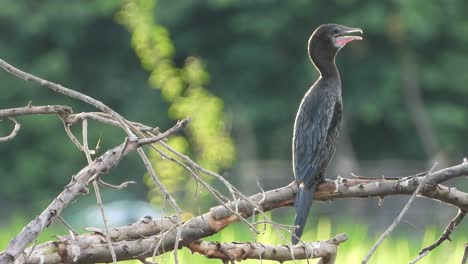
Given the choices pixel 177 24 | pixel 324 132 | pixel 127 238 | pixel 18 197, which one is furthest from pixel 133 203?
pixel 127 238

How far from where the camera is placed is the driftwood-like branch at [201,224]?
3266 mm

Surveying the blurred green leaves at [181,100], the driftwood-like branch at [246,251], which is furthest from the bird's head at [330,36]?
the blurred green leaves at [181,100]

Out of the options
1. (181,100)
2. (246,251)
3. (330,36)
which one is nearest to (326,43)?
(330,36)

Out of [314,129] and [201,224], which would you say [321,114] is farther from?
[201,224]

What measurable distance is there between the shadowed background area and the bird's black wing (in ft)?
51.4

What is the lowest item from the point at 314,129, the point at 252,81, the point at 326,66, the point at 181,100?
the point at 314,129

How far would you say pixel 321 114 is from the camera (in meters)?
5.37

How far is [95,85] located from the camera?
25.5 metres

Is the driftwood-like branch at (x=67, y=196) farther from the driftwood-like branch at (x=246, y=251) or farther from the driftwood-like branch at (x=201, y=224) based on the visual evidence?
the driftwood-like branch at (x=246, y=251)

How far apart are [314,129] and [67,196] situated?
2.61 m

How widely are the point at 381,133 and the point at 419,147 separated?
1.29 m

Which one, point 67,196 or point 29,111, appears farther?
point 29,111

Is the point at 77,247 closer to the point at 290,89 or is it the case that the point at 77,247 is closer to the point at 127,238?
the point at 127,238

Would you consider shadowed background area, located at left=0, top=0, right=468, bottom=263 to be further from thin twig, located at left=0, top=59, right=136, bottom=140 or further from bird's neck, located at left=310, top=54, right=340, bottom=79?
thin twig, located at left=0, top=59, right=136, bottom=140
